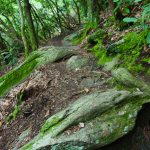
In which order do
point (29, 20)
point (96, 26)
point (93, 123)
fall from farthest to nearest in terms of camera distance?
1. point (96, 26)
2. point (29, 20)
3. point (93, 123)

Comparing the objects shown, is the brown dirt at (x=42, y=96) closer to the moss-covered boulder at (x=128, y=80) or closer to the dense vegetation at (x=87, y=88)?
the dense vegetation at (x=87, y=88)

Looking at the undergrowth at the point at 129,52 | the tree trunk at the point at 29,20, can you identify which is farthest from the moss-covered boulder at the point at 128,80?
the tree trunk at the point at 29,20

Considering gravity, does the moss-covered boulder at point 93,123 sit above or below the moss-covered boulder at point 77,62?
below

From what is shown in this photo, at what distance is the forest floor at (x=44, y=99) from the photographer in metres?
5.39

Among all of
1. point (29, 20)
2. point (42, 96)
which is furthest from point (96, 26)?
point (42, 96)

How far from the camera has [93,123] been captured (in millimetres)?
4363

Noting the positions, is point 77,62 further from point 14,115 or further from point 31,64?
point 14,115

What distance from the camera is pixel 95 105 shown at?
4.60m

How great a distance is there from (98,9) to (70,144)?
29.0ft

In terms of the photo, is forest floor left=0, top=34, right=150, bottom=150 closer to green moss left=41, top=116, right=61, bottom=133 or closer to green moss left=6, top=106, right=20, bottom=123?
green moss left=6, top=106, right=20, bottom=123

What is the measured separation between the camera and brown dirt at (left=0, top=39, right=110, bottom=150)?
558 centimetres

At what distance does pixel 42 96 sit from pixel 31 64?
196 cm

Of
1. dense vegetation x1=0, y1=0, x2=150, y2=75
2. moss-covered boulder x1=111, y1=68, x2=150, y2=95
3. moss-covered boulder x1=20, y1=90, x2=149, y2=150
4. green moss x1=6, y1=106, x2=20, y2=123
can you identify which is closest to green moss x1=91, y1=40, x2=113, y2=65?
dense vegetation x1=0, y1=0, x2=150, y2=75

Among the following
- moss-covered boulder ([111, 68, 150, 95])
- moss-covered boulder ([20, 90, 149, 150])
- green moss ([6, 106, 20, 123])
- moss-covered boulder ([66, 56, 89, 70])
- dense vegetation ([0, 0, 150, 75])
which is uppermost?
dense vegetation ([0, 0, 150, 75])
